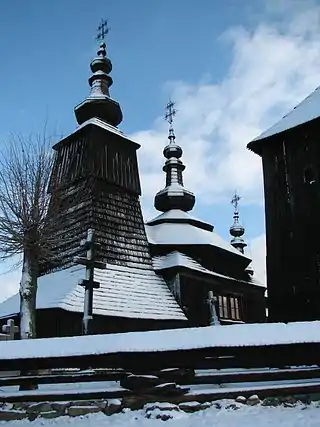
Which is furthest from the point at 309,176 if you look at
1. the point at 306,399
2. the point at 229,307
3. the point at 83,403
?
the point at 229,307

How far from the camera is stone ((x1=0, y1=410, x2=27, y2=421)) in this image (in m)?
6.84

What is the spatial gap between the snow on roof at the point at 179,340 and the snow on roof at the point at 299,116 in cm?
1036

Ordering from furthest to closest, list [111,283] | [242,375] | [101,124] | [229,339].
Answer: [101,124]
[111,283]
[242,375]
[229,339]

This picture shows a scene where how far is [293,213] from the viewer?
52.0ft

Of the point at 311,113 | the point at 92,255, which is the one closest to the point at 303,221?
the point at 311,113

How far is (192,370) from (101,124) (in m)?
19.9

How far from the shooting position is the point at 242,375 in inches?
278

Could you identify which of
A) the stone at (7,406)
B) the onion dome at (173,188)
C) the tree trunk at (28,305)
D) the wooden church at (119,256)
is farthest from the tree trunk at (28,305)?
the onion dome at (173,188)

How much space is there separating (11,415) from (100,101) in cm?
2156

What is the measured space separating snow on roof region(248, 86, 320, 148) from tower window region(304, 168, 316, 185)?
4.97 ft

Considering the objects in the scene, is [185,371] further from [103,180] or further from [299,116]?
[103,180]

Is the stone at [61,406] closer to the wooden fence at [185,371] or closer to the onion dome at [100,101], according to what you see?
the wooden fence at [185,371]

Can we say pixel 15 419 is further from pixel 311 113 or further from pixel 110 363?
pixel 311 113

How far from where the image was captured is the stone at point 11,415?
6.84m
